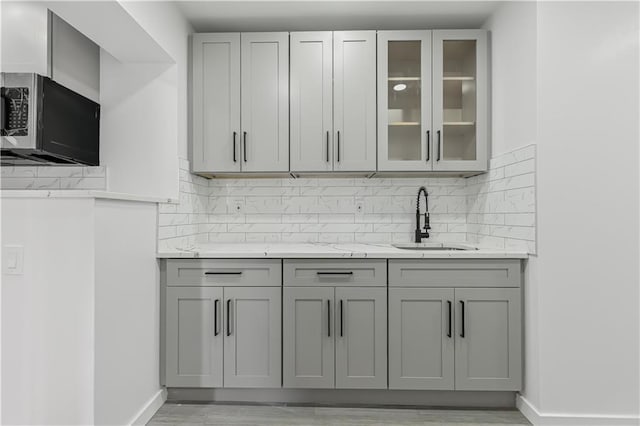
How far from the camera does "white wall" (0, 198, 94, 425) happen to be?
5.39ft

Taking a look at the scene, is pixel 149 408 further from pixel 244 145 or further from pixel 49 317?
pixel 244 145

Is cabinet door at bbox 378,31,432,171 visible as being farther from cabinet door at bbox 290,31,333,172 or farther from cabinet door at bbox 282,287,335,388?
cabinet door at bbox 282,287,335,388

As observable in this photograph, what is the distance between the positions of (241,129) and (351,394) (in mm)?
1863

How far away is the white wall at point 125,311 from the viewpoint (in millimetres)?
1723

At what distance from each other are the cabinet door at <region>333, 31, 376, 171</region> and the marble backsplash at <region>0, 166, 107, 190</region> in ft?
5.19

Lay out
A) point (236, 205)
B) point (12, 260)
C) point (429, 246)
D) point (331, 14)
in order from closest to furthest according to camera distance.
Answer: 1. point (12, 260)
2. point (331, 14)
3. point (429, 246)
4. point (236, 205)

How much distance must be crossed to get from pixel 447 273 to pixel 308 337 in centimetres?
90

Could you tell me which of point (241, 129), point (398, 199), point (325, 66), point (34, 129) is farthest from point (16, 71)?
point (398, 199)

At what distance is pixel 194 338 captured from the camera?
2.31 meters

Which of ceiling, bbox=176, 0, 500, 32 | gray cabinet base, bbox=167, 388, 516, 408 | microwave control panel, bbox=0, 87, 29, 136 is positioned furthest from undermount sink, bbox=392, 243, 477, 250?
microwave control panel, bbox=0, 87, 29, 136

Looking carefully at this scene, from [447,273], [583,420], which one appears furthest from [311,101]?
[583,420]

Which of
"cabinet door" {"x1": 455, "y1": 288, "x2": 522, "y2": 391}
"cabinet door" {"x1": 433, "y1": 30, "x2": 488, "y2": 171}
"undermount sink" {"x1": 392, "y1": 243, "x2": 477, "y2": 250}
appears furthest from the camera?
"undermount sink" {"x1": 392, "y1": 243, "x2": 477, "y2": 250}

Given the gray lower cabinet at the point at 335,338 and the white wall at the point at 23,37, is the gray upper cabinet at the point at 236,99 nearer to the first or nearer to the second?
the white wall at the point at 23,37

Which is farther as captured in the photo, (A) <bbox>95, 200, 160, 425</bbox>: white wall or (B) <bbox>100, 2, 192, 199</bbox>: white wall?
(B) <bbox>100, 2, 192, 199</bbox>: white wall
